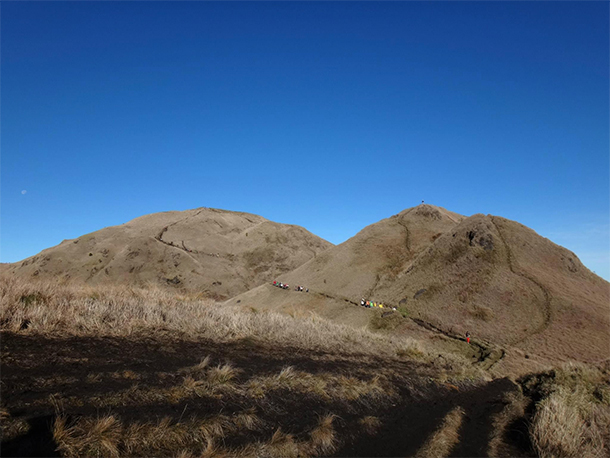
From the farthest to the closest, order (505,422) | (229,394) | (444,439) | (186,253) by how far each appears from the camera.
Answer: (186,253)
(505,422)
(444,439)
(229,394)

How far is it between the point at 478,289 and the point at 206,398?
77.0 ft

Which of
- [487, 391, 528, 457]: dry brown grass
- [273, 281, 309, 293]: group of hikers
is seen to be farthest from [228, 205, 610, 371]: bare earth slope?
[487, 391, 528, 457]: dry brown grass

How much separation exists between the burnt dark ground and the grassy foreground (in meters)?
0.03

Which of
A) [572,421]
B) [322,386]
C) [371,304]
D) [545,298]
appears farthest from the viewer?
[371,304]

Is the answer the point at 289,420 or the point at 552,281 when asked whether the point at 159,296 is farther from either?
the point at 552,281

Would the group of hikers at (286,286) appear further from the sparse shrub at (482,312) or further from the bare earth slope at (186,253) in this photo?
the bare earth slope at (186,253)

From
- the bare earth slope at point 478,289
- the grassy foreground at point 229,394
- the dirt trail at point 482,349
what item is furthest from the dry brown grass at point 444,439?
the bare earth slope at point 478,289

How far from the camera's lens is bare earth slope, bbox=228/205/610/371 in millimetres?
20453

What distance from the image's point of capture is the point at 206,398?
5.74 meters

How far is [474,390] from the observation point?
399 inches

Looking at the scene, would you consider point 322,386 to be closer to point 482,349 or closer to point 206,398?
point 206,398

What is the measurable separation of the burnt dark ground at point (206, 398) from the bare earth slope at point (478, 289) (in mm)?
10225

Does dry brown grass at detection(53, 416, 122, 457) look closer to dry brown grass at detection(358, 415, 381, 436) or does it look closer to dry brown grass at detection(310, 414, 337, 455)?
dry brown grass at detection(310, 414, 337, 455)

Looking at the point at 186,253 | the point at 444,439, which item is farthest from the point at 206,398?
the point at 186,253
